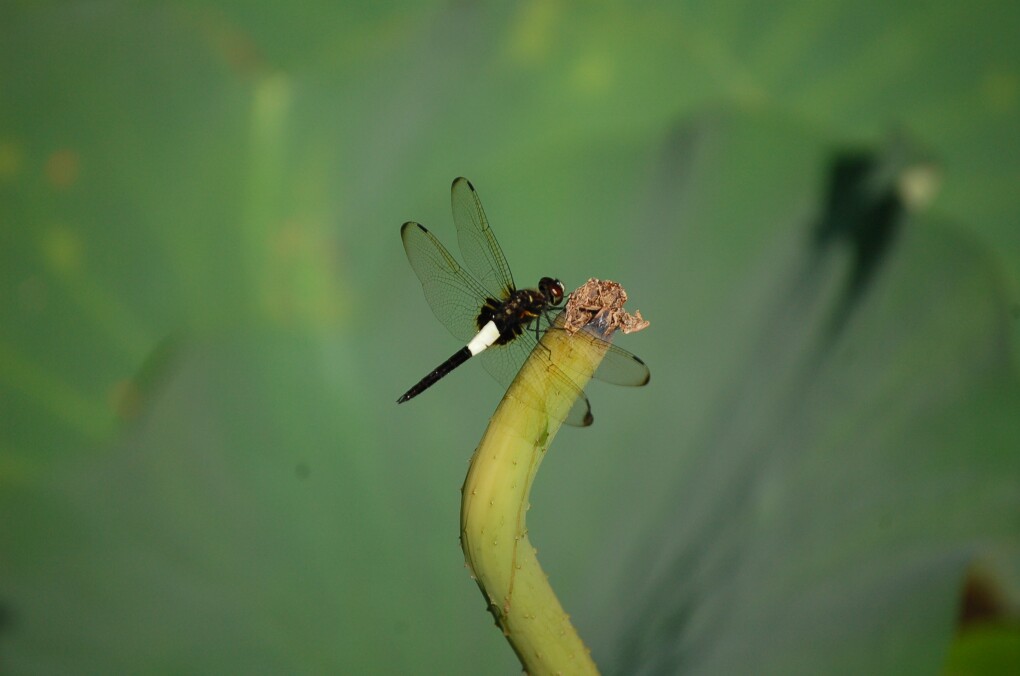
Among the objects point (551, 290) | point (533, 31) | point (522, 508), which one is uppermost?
point (533, 31)

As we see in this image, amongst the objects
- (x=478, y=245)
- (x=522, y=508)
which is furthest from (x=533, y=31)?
(x=522, y=508)

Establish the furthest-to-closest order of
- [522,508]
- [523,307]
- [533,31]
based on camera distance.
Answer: [533,31] → [523,307] → [522,508]

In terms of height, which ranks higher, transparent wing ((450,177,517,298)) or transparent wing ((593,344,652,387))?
transparent wing ((450,177,517,298))

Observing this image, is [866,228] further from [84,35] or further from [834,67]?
[84,35]

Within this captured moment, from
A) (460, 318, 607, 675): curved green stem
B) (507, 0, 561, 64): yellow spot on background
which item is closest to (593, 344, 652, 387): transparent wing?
(460, 318, 607, 675): curved green stem

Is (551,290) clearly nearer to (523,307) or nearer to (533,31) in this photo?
(523,307)

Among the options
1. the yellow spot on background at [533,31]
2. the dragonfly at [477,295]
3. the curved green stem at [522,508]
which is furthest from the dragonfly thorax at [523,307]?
the yellow spot on background at [533,31]

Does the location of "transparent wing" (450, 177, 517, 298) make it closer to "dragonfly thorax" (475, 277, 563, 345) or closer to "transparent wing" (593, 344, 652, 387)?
"dragonfly thorax" (475, 277, 563, 345)
